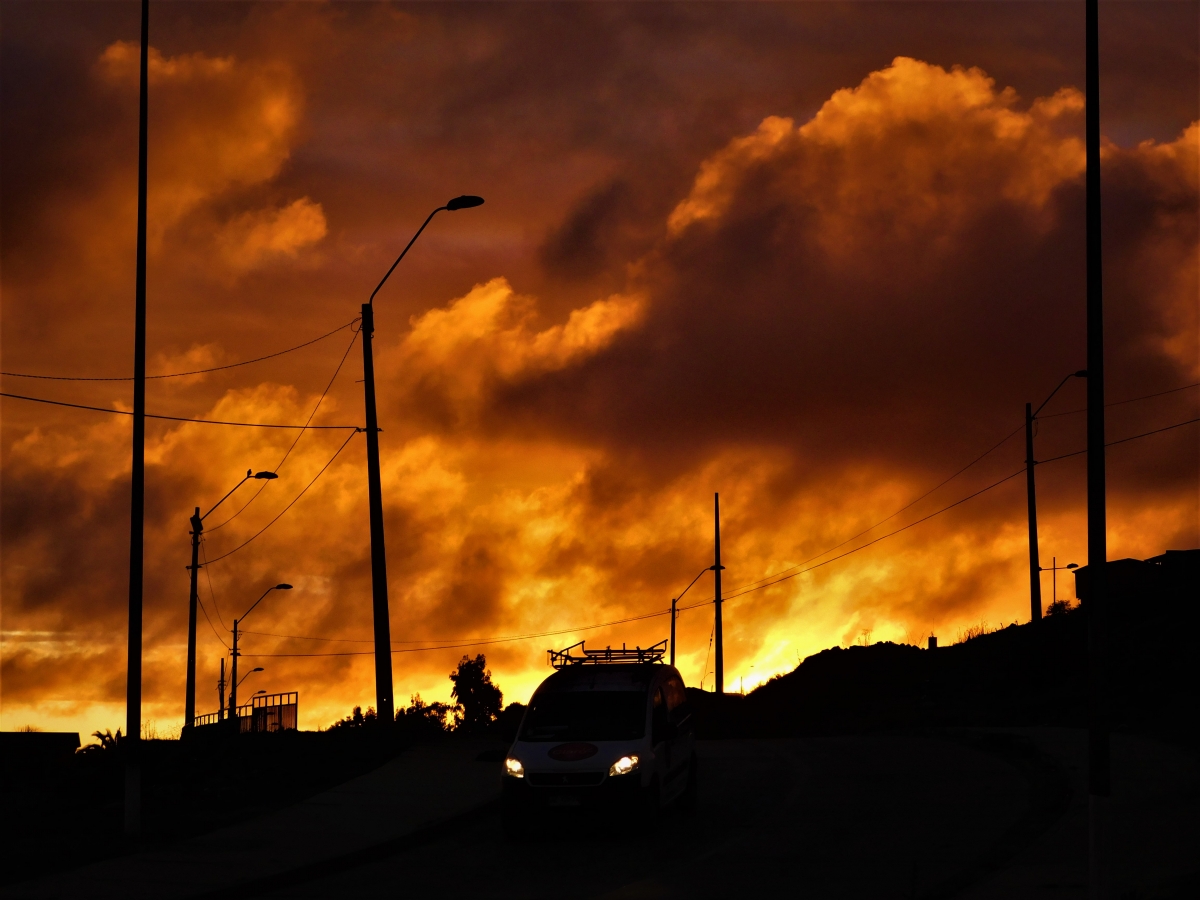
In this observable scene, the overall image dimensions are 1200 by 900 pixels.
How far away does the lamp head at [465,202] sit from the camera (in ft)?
75.5

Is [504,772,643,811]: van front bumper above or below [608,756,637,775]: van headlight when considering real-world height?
below

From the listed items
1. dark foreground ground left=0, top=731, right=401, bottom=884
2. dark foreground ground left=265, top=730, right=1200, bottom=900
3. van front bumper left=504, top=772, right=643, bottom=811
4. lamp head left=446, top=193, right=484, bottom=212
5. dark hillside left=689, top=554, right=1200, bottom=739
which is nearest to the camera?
dark foreground ground left=265, top=730, right=1200, bottom=900

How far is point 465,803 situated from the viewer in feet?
58.0

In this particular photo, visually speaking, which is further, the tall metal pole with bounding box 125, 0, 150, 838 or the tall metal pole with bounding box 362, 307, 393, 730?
the tall metal pole with bounding box 362, 307, 393, 730

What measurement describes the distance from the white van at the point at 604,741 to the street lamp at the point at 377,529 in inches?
280

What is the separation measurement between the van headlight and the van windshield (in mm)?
438

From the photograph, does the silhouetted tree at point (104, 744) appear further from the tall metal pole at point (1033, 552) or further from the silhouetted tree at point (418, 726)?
the tall metal pole at point (1033, 552)

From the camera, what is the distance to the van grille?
50.5 feet

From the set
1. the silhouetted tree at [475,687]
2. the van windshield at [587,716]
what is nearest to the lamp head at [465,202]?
the van windshield at [587,716]

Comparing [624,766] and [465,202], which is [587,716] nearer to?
[624,766]

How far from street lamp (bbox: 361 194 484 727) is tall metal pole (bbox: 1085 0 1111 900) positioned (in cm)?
1257

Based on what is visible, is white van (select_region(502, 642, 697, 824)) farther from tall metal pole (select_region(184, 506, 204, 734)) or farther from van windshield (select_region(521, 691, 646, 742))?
tall metal pole (select_region(184, 506, 204, 734))

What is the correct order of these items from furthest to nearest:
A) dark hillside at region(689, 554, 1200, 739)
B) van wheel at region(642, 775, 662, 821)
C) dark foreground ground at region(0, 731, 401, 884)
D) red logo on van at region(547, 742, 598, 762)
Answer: dark hillside at region(689, 554, 1200, 739) < red logo on van at region(547, 742, 598, 762) < van wheel at region(642, 775, 662, 821) < dark foreground ground at region(0, 731, 401, 884)

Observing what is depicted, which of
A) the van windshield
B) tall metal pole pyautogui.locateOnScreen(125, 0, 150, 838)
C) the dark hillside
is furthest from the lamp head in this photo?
the dark hillside
